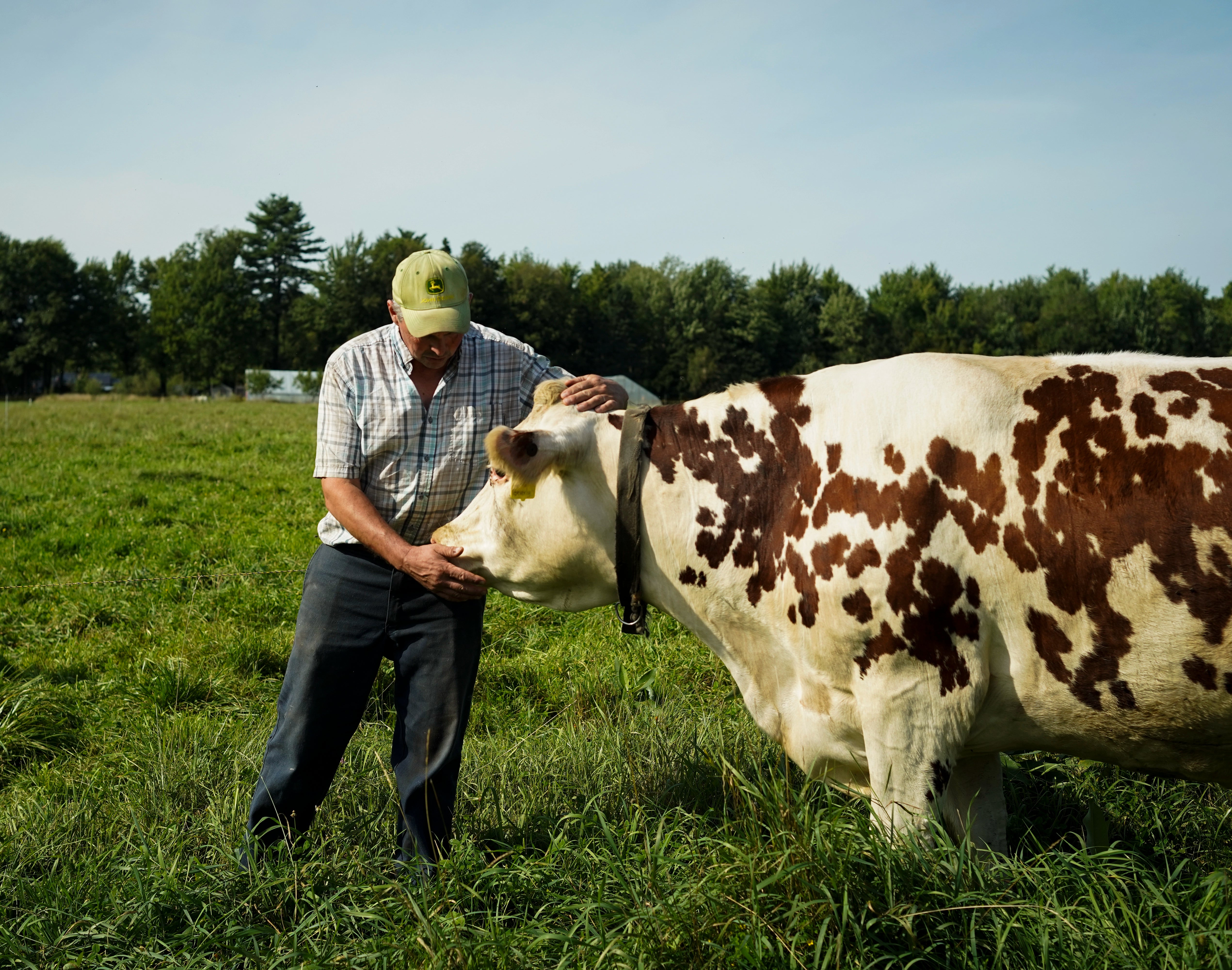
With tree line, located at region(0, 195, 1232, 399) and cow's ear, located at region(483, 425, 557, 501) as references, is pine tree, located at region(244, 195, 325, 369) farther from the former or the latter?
cow's ear, located at region(483, 425, 557, 501)

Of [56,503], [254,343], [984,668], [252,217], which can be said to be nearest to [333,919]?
[984,668]

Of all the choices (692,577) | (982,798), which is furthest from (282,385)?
(982,798)

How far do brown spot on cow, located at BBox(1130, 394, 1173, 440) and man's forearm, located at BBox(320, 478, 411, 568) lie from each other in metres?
2.39

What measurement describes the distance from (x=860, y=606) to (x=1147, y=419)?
38.7 inches

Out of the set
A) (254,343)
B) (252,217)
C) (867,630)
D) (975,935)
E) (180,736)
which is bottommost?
(180,736)

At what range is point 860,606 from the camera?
287 cm

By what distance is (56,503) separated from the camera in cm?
1152

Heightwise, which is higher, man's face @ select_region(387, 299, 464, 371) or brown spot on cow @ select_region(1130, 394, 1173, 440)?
man's face @ select_region(387, 299, 464, 371)

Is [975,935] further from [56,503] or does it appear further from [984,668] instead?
[56,503]

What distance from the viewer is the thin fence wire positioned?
26.0 feet

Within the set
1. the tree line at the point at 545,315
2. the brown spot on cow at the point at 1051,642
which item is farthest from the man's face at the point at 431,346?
the tree line at the point at 545,315

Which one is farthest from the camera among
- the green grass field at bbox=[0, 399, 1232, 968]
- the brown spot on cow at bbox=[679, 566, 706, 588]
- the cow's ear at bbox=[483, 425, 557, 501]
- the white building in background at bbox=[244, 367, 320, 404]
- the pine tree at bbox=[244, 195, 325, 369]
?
the pine tree at bbox=[244, 195, 325, 369]

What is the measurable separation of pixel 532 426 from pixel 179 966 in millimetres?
1966

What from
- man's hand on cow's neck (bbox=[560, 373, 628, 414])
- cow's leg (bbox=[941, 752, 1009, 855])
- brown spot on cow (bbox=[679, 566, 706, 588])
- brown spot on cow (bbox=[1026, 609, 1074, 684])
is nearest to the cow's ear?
man's hand on cow's neck (bbox=[560, 373, 628, 414])
